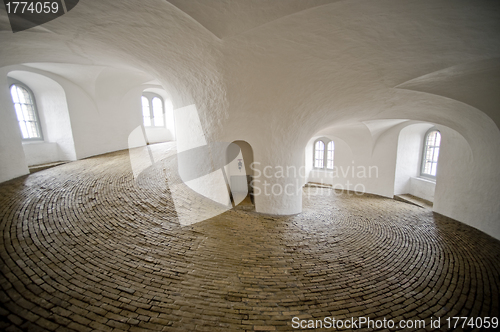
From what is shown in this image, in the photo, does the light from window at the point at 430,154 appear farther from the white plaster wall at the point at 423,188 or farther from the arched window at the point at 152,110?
the arched window at the point at 152,110

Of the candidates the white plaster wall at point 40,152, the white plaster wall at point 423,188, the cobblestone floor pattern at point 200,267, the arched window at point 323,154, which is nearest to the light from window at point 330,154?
the arched window at point 323,154

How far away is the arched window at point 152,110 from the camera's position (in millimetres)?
14505

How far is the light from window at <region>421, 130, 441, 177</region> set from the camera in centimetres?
1058

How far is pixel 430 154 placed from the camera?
1087cm

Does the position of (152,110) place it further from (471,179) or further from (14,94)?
(471,179)

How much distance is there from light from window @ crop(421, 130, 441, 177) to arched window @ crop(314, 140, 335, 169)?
200 inches

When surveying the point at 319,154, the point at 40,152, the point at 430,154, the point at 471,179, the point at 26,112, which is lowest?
the point at 319,154

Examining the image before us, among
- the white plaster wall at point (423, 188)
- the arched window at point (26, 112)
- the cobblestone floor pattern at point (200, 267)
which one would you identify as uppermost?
the arched window at point (26, 112)

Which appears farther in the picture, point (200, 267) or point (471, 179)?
point (471, 179)

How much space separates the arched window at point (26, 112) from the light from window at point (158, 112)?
23.0 ft

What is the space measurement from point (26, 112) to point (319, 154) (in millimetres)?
16618

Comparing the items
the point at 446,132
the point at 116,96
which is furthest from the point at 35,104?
the point at 446,132

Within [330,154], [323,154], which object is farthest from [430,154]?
[323,154]

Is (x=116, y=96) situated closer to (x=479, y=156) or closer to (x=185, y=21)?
(x=185, y=21)
